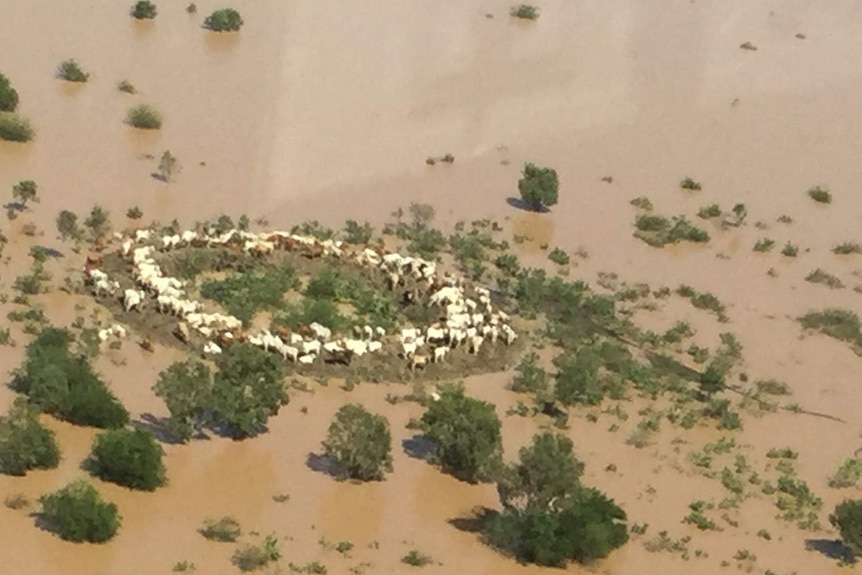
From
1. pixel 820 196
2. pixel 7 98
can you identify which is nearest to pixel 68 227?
pixel 7 98

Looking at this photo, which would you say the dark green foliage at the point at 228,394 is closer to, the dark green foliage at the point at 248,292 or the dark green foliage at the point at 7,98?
the dark green foliage at the point at 248,292

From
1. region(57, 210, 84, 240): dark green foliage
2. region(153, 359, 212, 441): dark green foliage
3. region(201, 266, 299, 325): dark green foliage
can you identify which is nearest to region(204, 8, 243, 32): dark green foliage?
region(57, 210, 84, 240): dark green foliage

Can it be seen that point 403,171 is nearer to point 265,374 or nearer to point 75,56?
point 75,56

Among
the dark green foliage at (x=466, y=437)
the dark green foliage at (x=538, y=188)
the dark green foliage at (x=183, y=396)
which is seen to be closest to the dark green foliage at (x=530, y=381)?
the dark green foliage at (x=466, y=437)

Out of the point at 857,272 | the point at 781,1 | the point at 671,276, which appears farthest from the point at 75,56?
the point at 781,1

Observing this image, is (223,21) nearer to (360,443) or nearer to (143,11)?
(143,11)

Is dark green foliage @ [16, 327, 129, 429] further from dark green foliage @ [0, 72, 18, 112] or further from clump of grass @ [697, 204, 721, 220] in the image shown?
clump of grass @ [697, 204, 721, 220]
